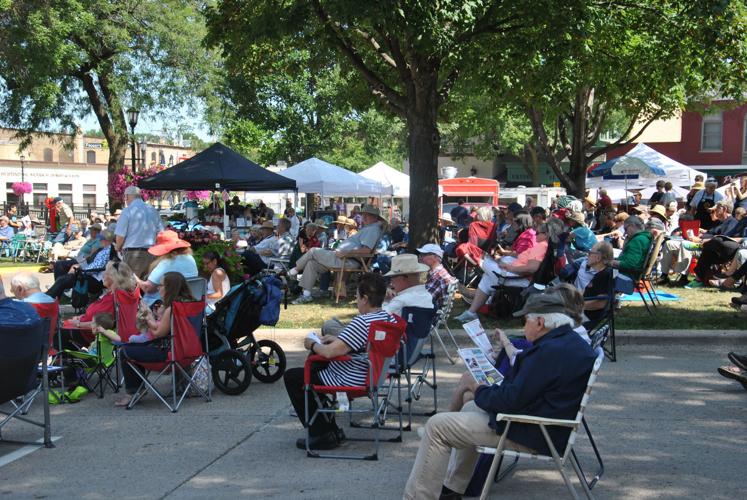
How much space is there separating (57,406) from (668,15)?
10949 millimetres

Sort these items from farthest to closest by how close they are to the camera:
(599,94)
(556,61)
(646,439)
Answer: (599,94) → (556,61) → (646,439)

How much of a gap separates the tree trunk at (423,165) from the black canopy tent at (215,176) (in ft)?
13.6

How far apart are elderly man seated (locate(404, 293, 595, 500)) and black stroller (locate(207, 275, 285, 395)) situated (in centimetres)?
332

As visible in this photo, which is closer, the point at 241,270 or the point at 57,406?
the point at 57,406

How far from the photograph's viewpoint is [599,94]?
23.8m

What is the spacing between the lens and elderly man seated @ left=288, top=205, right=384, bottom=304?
12953 millimetres

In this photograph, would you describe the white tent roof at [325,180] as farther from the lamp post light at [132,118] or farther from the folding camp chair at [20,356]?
the folding camp chair at [20,356]

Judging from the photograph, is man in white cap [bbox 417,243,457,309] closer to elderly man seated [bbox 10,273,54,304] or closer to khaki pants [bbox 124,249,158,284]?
elderly man seated [bbox 10,273,54,304]

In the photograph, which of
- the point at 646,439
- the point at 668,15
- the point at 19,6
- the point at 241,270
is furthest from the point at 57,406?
the point at 19,6

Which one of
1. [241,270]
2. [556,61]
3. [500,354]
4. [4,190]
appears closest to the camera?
[500,354]

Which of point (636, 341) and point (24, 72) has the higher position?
point (24, 72)

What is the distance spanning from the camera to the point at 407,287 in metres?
6.71

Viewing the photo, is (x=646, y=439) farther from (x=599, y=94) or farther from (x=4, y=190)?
(x=4, y=190)

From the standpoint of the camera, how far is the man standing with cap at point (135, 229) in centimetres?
1137
